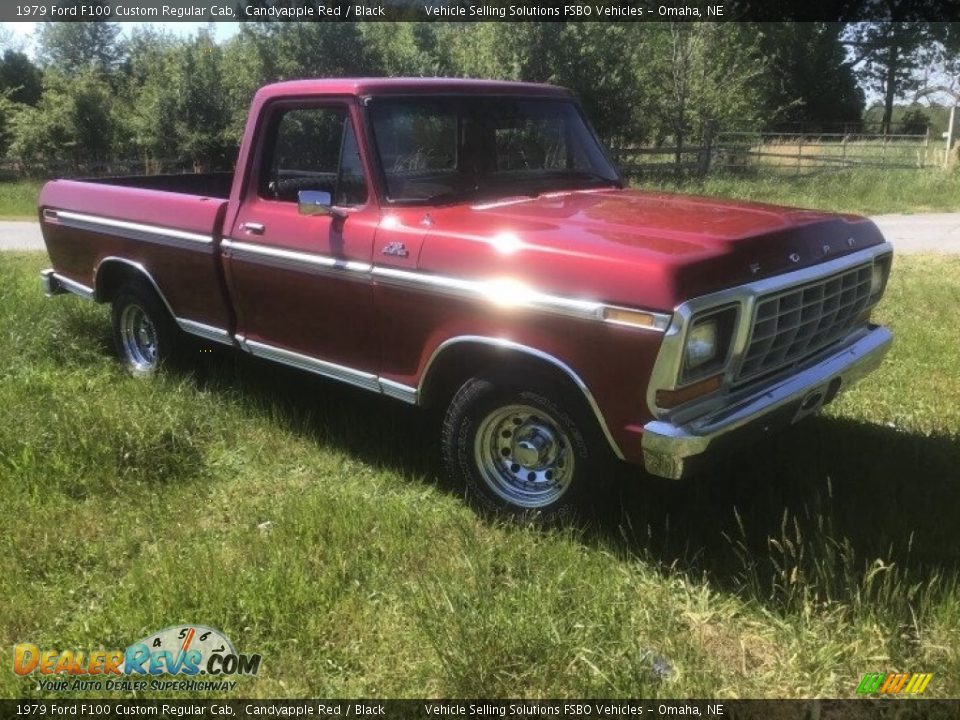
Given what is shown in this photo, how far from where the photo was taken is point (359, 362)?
13.0 feet

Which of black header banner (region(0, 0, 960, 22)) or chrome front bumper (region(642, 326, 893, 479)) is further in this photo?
black header banner (region(0, 0, 960, 22))

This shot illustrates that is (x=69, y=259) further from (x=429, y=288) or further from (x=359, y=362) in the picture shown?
(x=429, y=288)

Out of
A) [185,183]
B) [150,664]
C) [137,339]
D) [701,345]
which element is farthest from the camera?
[185,183]

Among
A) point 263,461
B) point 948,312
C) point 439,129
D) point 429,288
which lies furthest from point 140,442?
point 948,312

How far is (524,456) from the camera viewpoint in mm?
3529

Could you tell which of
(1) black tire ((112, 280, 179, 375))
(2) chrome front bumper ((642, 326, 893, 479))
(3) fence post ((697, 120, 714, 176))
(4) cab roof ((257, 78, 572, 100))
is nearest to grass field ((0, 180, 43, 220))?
(1) black tire ((112, 280, 179, 375))

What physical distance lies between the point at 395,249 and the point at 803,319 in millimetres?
1792

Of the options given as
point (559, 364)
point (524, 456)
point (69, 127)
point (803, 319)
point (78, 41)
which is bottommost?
point (524, 456)

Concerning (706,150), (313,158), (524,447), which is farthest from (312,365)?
(706,150)

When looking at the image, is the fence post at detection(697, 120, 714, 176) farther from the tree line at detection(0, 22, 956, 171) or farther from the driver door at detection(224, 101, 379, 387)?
the driver door at detection(224, 101, 379, 387)

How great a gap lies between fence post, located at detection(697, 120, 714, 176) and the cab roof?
18.1 m

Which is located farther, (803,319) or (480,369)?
(480,369)

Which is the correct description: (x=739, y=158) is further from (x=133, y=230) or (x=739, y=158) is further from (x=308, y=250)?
(x=308, y=250)

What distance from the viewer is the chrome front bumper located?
291cm
